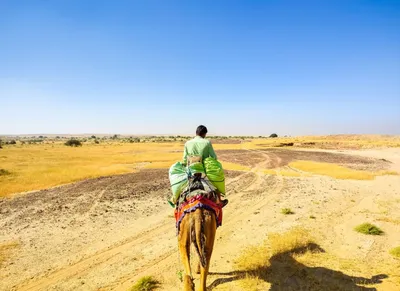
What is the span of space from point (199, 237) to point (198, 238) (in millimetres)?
30

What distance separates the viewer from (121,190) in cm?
2011

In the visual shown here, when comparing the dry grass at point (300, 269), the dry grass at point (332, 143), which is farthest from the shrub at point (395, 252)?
the dry grass at point (332, 143)

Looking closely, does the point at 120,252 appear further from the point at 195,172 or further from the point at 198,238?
the point at 198,238

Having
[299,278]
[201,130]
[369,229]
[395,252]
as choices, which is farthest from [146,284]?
[369,229]

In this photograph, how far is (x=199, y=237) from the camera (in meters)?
5.50

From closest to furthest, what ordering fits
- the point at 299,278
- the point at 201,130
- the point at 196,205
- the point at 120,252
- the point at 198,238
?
the point at 198,238
the point at 196,205
the point at 299,278
the point at 201,130
the point at 120,252

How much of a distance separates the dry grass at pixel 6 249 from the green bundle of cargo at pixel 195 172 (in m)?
6.75

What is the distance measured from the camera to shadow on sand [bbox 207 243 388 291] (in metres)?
7.13

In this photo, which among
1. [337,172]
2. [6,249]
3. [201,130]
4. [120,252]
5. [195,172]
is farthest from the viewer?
[337,172]

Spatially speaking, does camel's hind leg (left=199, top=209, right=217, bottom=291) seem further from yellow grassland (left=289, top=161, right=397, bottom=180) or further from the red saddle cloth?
yellow grassland (left=289, top=161, right=397, bottom=180)

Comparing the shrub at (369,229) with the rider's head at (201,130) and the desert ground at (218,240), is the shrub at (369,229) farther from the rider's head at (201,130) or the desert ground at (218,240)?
the rider's head at (201,130)

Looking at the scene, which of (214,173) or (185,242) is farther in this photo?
(214,173)

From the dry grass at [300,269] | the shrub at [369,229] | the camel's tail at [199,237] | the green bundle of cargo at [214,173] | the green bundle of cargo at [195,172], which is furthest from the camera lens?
the shrub at [369,229]

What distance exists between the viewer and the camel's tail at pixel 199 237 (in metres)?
5.49
